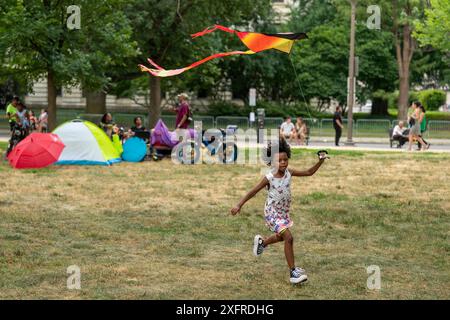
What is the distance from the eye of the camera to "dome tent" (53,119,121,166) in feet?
65.5

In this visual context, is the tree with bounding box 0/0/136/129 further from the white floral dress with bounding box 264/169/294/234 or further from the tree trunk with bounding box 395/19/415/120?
the tree trunk with bounding box 395/19/415/120

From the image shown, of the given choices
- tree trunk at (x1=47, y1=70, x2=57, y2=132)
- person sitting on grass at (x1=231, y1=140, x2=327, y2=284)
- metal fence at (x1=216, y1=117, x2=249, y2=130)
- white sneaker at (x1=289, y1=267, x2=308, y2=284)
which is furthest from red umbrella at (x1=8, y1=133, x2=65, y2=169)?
metal fence at (x1=216, y1=117, x2=249, y2=130)

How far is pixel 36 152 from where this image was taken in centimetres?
1908

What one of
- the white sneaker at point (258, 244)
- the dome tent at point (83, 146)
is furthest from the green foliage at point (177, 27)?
the white sneaker at point (258, 244)

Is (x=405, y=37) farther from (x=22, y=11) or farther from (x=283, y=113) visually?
(x=22, y=11)

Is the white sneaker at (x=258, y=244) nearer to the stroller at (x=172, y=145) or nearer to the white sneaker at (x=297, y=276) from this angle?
the white sneaker at (x=297, y=276)

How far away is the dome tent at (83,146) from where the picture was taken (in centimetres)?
1997

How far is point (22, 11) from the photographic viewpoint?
22.4m

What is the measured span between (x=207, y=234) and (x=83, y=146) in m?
9.19

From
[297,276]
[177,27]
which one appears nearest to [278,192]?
[297,276]

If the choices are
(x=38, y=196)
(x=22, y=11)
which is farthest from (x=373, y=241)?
(x=22, y=11)

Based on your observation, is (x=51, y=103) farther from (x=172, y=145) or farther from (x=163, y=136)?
(x=172, y=145)

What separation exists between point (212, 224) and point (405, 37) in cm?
3278

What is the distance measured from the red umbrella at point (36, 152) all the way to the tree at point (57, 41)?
371 centimetres
